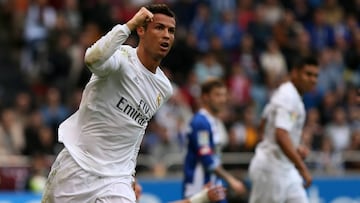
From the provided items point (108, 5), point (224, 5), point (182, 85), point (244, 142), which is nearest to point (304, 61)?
point (244, 142)

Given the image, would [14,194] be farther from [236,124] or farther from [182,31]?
[182,31]

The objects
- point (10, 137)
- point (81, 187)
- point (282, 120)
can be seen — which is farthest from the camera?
point (10, 137)

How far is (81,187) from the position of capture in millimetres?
8344

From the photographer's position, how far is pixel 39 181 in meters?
15.9

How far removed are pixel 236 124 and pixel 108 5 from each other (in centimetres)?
378

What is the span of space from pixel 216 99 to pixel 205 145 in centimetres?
59

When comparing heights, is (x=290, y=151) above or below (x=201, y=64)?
above

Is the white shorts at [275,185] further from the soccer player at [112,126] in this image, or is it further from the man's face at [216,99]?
the soccer player at [112,126]

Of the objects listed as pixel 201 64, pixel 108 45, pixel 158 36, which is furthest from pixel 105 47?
pixel 201 64

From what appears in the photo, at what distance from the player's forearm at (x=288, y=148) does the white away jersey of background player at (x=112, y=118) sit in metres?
2.93

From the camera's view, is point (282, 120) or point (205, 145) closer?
point (282, 120)

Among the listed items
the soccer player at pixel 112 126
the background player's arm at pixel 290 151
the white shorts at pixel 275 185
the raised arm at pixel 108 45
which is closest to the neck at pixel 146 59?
the soccer player at pixel 112 126

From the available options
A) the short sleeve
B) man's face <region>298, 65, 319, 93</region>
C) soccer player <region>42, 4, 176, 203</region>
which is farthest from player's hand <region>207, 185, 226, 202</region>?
man's face <region>298, 65, 319, 93</region>

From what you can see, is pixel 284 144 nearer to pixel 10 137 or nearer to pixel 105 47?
pixel 105 47
